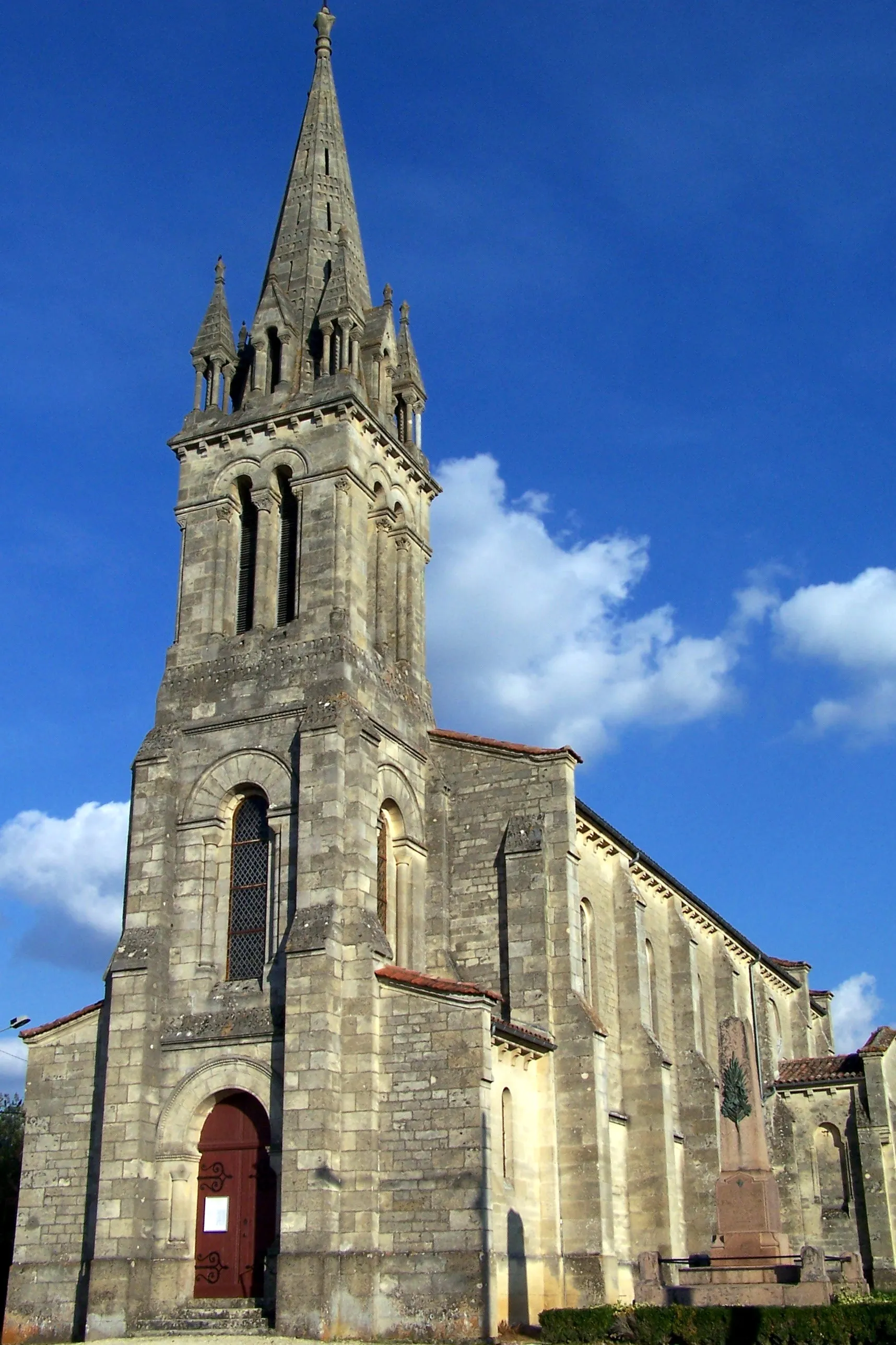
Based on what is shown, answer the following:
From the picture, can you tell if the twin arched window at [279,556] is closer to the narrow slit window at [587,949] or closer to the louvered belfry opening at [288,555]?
the louvered belfry opening at [288,555]

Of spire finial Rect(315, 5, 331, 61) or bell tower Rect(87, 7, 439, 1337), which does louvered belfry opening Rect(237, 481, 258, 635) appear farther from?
spire finial Rect(315, 5, 331, 61)

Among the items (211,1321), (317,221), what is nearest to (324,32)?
(317,221)

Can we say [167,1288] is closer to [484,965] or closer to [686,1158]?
[484,965]

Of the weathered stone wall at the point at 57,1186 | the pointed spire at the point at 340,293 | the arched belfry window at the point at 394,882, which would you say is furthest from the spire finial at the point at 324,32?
the weathered stone wall at the point at 57,1186

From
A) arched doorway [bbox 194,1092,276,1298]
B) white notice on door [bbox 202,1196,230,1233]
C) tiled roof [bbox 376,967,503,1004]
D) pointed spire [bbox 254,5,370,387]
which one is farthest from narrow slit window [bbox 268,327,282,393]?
white notice on door [bbox 202,1196,230,1233]

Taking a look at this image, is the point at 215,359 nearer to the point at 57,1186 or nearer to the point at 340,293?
the point at 340,293

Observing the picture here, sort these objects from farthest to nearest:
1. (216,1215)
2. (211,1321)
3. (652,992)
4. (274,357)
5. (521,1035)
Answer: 1. (652,992)
2. (274,357)
3. (521,1035)
4. (216,1215)
5. (211,1321)

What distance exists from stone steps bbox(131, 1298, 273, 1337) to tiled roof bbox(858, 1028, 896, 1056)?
873 inches

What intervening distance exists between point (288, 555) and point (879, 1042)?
2319 cm

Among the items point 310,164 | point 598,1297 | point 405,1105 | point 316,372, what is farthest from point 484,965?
point 310,164

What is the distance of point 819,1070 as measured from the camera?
4038 centimetres

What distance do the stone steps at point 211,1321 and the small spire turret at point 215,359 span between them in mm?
18921

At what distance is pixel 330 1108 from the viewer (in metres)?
22.5

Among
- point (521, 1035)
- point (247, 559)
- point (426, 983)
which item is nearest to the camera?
point (426, 983)
